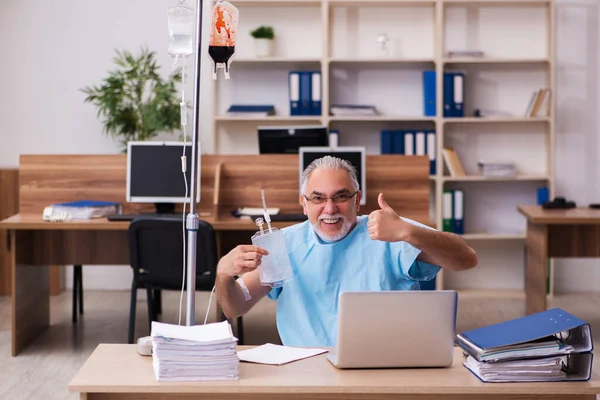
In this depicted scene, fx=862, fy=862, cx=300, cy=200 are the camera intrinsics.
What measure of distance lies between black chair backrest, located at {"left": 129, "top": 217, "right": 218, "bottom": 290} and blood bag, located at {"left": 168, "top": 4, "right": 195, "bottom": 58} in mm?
1724

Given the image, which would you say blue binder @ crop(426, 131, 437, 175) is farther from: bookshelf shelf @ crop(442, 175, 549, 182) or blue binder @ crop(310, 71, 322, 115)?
blue binder @ crop(310, 71, 322, 115)

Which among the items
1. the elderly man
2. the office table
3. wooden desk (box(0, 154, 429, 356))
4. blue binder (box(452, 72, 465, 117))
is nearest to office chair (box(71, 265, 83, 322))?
the office table

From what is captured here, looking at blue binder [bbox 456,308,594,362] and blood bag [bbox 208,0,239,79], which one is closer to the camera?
blue binder [bbox 456,308,594,362]

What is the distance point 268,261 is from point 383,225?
288 millimetres

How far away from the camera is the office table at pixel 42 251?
14.3 feet

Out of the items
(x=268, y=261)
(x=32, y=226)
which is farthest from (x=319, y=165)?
(x=32, y=226)

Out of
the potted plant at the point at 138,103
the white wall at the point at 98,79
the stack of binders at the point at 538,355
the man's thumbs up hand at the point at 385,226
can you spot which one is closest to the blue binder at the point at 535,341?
the stack of binders at the point at 538,355

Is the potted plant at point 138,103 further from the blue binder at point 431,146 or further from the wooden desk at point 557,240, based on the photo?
the wooden desk at point 557,240

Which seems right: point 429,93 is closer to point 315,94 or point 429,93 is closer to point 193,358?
point 315,94

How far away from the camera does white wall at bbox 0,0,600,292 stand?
237 inches

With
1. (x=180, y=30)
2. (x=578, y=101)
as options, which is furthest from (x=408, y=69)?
(x=180, y=30)

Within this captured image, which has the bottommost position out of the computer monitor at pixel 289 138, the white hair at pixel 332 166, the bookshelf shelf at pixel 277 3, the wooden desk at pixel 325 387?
the wooden desk at pixel 325 387

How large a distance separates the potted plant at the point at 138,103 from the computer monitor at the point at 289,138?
0.98 metres

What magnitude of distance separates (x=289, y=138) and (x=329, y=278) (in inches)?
97.6
